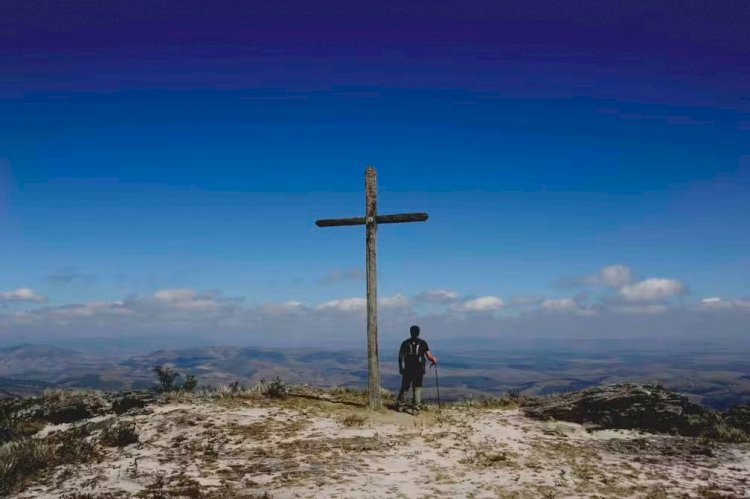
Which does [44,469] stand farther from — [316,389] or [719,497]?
[719,497]

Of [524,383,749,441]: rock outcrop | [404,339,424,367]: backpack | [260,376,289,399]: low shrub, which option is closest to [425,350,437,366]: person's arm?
[404,339,424,367]: backpack

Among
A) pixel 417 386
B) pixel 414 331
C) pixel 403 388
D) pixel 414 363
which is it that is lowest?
pixel 403 388

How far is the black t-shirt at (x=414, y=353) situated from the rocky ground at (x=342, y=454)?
175 centimetres

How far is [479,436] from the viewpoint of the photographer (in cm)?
1434

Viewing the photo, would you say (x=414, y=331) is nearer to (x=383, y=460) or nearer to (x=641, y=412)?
(x=383, y=460)

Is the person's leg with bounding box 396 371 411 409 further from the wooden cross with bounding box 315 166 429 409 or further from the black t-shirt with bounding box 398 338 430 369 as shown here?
the wooden cross with bounding box 315 166 429 409

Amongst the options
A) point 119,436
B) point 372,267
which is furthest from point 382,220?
point 119,436

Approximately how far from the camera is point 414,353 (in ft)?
58.6

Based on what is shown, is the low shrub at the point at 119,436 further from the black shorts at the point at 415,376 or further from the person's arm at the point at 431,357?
the person's arm at the point at 431,357

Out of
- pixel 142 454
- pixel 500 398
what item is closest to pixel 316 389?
pixel 500 398

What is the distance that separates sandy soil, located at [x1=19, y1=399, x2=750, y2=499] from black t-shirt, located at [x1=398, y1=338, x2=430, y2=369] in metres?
1.92

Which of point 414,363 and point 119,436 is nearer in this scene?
point 119,436

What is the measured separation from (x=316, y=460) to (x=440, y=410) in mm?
7169

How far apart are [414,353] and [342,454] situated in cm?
622
